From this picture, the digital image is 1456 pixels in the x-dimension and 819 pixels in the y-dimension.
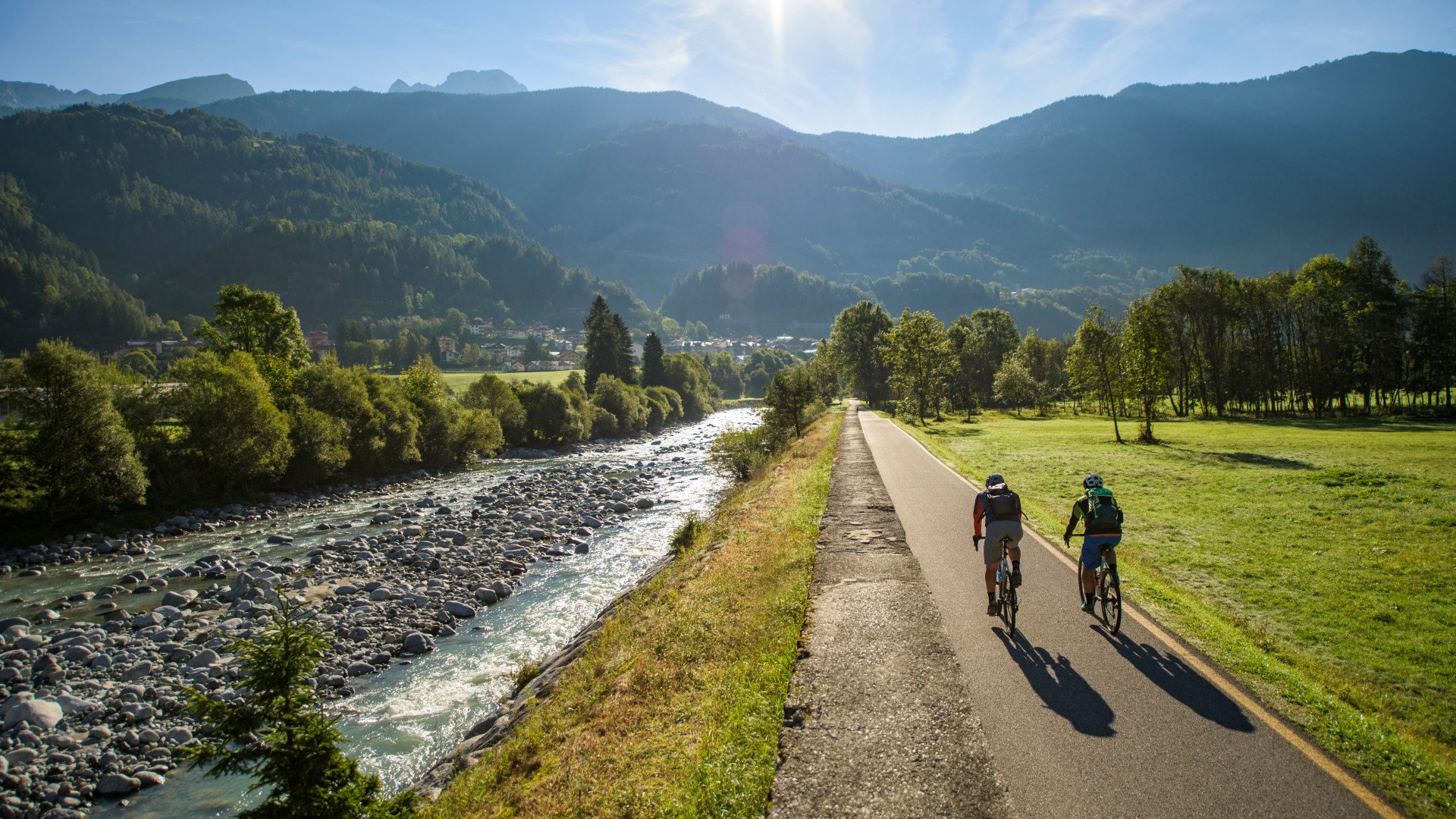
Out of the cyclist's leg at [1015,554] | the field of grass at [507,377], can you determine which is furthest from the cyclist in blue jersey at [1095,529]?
the field of grass at [507,377]

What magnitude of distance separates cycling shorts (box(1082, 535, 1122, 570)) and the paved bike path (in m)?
0.94

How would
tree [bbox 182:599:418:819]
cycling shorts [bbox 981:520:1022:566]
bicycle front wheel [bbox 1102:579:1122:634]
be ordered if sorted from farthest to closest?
cycling shorts [bbox 981:520:1022:566] < bicycle front wheel [bbox 1102:579:1122:634] < tree [bbox 182:599:418:819]

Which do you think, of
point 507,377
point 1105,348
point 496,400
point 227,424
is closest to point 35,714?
point 227,424

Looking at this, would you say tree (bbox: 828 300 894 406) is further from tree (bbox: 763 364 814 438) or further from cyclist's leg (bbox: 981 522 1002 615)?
cyclist's leg (bbox: 981 522 1002 615)

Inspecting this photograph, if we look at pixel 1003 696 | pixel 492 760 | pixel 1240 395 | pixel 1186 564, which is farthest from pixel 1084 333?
→ pixel 492 760

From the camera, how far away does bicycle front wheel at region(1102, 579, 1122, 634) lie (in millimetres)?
9266

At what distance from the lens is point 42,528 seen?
27703 mm

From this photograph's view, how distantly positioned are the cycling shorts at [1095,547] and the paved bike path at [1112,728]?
941mm

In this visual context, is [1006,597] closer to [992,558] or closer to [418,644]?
[992,558]

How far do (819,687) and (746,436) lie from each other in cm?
3261

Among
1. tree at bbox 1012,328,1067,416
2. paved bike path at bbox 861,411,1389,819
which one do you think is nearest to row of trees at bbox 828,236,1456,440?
tree at bbox 1012,328,1067,416

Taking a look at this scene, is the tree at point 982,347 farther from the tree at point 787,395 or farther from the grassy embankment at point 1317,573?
the grassy embankment at point 1317,573

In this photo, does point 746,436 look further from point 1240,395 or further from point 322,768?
point 1240,395

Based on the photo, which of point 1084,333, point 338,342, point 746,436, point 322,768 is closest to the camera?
point 322,768
